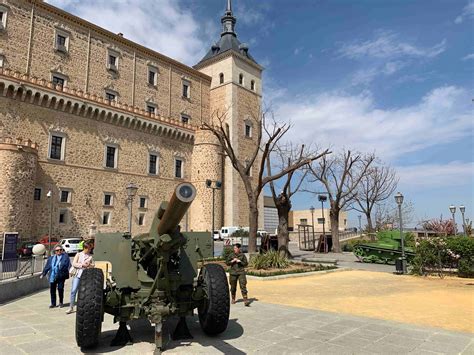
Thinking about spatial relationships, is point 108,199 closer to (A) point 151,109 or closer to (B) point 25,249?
(B) point 25,249

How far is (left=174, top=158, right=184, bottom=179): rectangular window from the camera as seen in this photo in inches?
1442

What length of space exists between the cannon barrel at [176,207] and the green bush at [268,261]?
35.3 ft

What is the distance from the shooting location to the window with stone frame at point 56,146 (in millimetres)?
27438

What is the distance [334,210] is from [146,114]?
19188mm

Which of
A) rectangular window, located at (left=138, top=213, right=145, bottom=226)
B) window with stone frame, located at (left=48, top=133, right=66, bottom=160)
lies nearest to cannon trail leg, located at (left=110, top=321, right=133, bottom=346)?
window with stone frame, located at (left=48, top=133, right=66, bottom=160)

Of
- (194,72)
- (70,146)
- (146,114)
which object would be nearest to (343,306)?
(70,146)

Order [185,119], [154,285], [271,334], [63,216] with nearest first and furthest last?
[154,285], [271,334], [63,216], [185,119]

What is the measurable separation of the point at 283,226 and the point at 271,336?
14.7 meters

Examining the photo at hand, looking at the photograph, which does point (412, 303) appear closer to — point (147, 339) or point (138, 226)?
point (147, 339)

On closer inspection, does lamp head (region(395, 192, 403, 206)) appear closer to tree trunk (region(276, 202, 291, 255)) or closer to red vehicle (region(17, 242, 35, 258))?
tree trunk (region(276, 202, 291, 255))

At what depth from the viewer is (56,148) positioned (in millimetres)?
27828

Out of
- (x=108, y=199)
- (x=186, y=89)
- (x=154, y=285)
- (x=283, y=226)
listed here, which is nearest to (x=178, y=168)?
(x=108, y=199)

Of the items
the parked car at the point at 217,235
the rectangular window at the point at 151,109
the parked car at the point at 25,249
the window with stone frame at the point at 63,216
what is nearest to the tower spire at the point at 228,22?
the rectangular window at the point at 151,109

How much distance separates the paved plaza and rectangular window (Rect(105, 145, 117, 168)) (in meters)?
24.0
